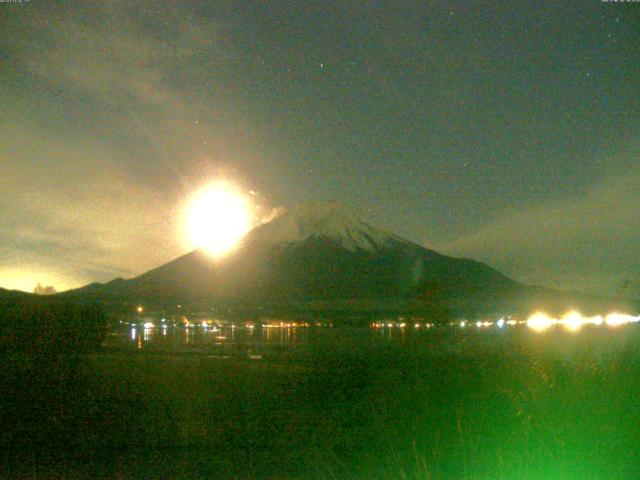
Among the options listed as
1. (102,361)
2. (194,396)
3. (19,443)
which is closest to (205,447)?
(19,443)

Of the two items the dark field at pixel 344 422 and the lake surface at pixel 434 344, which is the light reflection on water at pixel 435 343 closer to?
the lake surface at pixel 434 344

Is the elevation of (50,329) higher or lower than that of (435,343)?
higher

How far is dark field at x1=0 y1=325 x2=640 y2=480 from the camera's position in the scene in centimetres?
1011

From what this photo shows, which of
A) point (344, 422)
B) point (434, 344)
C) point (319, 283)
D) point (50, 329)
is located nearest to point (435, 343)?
point (434, 344)

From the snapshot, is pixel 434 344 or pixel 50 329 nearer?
pixel 50 329

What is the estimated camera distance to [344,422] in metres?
14.2

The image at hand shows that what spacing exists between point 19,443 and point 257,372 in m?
12.3

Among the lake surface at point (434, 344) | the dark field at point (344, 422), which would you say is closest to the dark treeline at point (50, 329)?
the lake surface at point (434, 344)

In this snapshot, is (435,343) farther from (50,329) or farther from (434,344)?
(50,329)

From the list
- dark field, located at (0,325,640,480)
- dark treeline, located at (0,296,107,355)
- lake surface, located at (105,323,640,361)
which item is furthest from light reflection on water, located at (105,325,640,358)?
dark field, located at (0,325,640,480)

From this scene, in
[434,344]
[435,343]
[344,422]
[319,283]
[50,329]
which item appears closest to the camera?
[344,422]

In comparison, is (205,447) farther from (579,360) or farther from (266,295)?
(266,295)

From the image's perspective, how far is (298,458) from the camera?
1119cm

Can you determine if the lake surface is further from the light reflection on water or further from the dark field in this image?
the dark field
